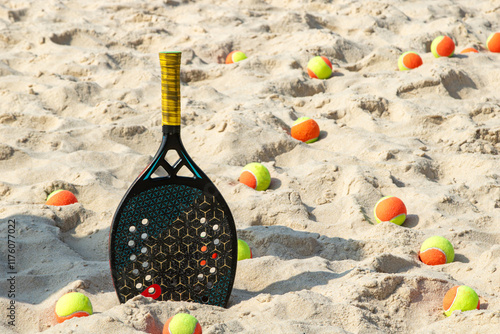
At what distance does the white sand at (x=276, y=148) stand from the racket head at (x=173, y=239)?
8 centimetres

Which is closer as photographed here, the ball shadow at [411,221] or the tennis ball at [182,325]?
the tennis ball at [182,325]

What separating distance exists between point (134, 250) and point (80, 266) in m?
0.40

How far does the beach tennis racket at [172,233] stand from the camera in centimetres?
194

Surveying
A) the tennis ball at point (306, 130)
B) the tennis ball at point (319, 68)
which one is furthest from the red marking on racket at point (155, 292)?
the tennis ball at point (319, 68)

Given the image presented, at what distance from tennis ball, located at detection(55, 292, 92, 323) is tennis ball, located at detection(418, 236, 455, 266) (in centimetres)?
143

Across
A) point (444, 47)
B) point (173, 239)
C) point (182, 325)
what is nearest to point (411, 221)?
point (173, 239)

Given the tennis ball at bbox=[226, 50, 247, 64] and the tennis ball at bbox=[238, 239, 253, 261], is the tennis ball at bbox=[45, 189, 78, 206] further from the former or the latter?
the tennis ball at bbox=[226, 50, 247, 64]

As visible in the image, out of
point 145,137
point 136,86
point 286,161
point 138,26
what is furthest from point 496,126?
point 138,26

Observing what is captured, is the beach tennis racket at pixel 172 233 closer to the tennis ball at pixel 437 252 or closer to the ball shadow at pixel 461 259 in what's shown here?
the tennis ball at pixel 437 252

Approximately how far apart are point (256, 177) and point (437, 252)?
103cm

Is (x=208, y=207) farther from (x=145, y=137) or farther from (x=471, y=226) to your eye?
(x=145, y=137)

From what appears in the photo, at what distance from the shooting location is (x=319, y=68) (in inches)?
174

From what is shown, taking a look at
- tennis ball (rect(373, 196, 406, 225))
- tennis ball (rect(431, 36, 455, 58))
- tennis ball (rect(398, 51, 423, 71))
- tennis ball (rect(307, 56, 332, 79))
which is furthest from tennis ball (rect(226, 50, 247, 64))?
tennis ball (rect(373, 196, 406, 225))

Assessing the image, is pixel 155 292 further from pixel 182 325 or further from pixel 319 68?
pixel 319 68
